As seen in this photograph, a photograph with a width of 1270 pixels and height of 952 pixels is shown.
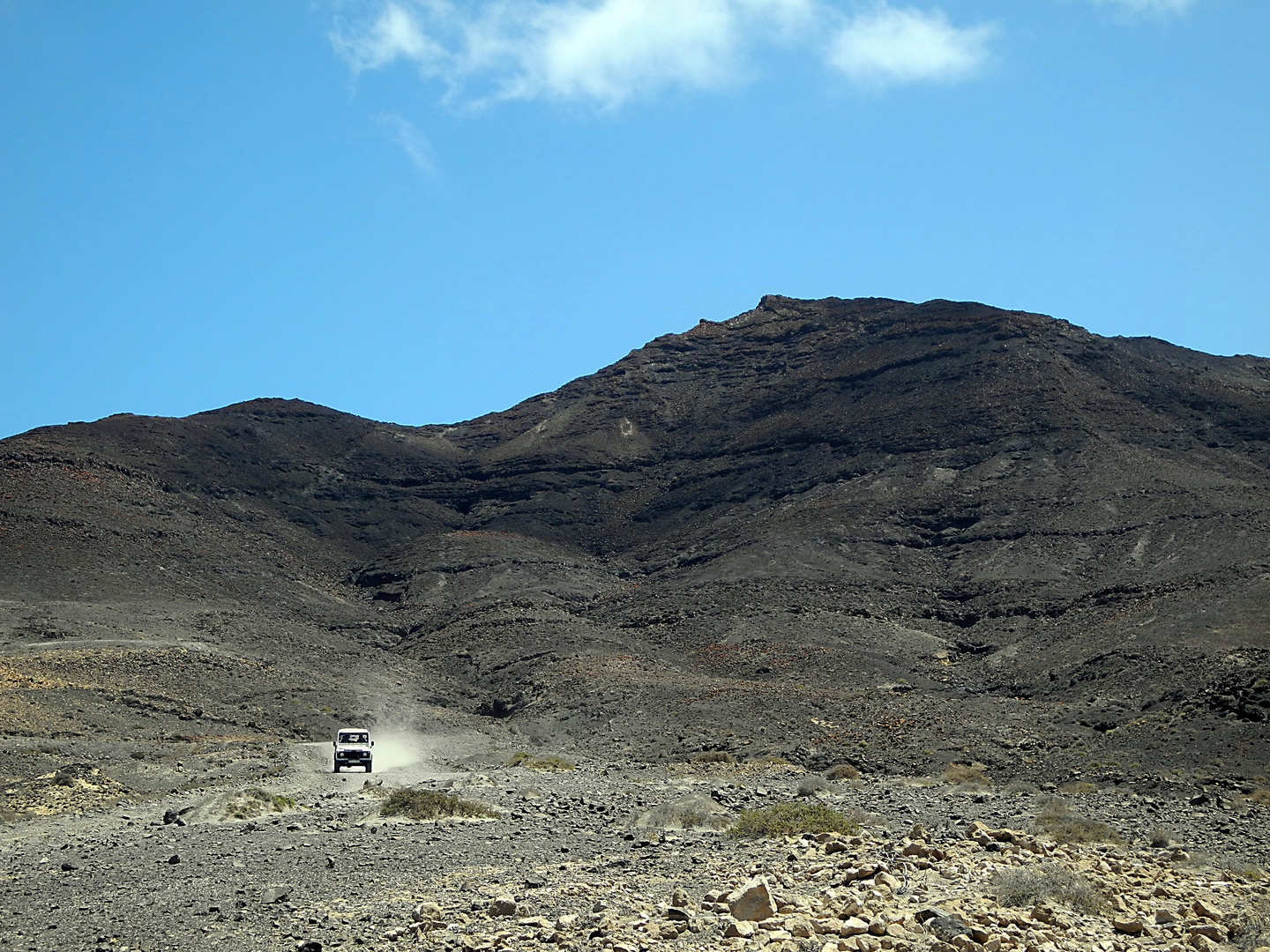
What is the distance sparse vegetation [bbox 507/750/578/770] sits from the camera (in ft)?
129

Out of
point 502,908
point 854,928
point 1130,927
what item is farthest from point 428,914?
point 1130,927

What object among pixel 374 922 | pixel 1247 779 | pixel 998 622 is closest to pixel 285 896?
Result: pixel 374 922

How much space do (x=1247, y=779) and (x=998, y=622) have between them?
125 feet

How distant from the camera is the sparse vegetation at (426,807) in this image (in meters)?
25.0

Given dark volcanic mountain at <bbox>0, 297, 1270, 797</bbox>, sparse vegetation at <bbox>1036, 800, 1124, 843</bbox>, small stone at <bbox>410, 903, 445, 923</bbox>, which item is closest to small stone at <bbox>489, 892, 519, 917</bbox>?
small stone at <bbox>410, 903, 445, 923</bbox>

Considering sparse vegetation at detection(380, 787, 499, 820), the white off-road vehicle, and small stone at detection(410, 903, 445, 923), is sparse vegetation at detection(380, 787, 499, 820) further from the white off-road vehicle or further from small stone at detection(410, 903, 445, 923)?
the white off-road vehicle

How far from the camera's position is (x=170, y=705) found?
4881 centimetres

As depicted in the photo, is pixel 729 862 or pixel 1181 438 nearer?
pixel 729 862

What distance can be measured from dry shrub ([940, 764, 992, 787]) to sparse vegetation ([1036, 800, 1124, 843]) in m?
10.4

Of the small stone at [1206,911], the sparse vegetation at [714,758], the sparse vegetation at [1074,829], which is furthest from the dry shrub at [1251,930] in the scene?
the sparse vegetation at [714,758]

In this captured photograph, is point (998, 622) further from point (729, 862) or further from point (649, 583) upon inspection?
point (729, 862)

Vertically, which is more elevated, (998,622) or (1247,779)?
(998,622)

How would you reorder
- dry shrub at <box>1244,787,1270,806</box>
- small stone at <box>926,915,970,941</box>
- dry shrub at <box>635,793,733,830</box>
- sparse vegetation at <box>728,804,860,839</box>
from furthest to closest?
dry shrub at <box>1244,787,1270,806</box>
dry shrub at <box>635,793,733,830</box>
sparse vegetation at <box>728,804,860,839</box>
small stone at <box>926,915,970,941</box>

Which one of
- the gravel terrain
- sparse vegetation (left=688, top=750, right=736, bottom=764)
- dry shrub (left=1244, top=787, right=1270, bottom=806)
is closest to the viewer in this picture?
the gravel terrain
